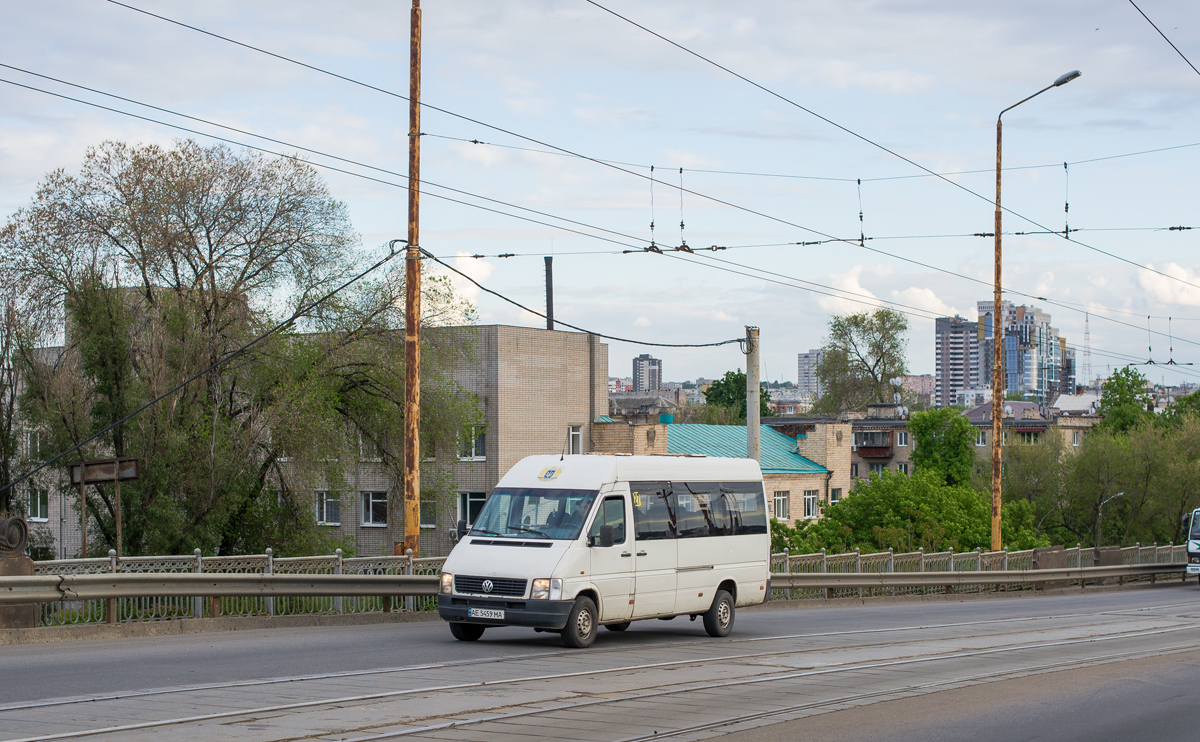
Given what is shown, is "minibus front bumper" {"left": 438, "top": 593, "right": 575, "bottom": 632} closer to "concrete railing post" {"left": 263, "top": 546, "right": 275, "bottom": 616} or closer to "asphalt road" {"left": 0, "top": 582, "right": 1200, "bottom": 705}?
"asphalt road" {"left": 0, "top": 582, "right": 1200, "bottom": 705}

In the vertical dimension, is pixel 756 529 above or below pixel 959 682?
above

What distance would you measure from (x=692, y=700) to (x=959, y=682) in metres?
3.28

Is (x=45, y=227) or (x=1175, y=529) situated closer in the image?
(x=45, y=227)

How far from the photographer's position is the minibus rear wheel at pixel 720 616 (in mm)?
16375

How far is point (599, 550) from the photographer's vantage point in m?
14.3

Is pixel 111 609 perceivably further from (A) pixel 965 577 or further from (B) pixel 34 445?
(A) pixel 965 577

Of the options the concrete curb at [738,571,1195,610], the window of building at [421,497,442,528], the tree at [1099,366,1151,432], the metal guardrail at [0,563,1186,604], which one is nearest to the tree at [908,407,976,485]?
the tree at [1099,366,1151,432]

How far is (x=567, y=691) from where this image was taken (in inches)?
417

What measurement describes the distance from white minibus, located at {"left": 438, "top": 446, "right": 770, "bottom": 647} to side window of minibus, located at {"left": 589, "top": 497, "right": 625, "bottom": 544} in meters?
0.01

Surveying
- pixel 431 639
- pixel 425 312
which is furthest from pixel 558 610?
pixel 425 312

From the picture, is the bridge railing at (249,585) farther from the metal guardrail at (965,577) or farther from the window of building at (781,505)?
the window of building at (781,505)

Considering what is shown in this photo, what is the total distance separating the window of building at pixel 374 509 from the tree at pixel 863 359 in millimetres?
63020

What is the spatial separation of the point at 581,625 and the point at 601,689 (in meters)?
3.24

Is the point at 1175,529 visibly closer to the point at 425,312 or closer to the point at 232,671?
the point at 425,312
